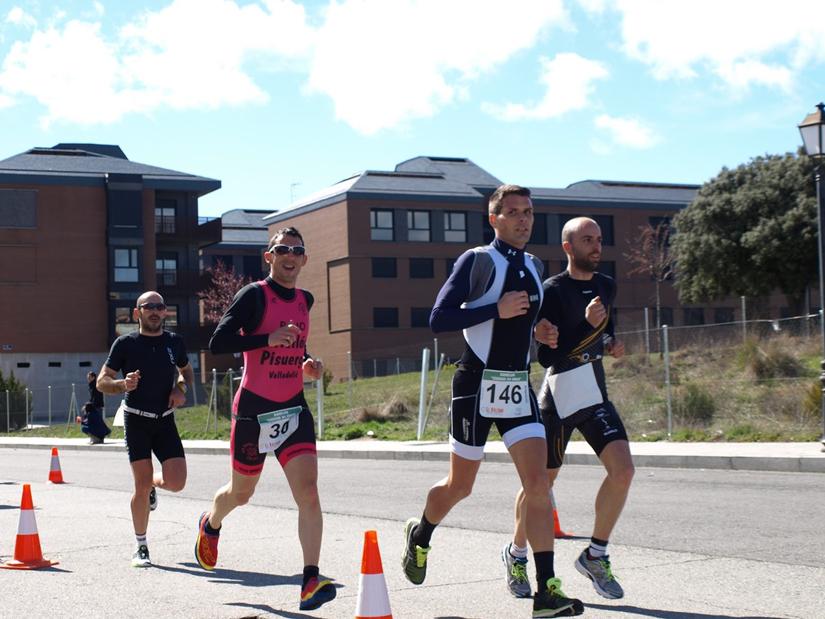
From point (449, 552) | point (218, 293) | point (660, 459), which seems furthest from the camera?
point (218, 293)

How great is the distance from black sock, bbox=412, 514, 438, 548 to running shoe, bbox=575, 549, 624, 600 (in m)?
0.82

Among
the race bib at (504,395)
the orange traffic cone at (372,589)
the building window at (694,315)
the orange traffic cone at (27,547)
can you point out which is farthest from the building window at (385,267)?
the orange traffic cone at (372,589)

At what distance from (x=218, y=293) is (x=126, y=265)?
10735 millimetres

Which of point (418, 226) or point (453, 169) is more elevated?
point (453, 169)

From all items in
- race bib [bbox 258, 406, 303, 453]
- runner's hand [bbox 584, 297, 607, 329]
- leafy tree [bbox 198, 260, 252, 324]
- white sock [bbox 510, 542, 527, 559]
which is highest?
leafy tree [bbox 198, 260, 252, 324]

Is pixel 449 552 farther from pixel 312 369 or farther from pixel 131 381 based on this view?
pixel 131 381

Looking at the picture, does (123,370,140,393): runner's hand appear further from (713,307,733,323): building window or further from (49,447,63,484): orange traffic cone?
(713,307,733,323): building window

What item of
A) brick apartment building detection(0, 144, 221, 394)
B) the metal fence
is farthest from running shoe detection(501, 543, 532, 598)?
brick apartment building detection(0, 144, 221, 394)

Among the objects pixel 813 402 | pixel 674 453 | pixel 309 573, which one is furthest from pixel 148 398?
pixel 813 402

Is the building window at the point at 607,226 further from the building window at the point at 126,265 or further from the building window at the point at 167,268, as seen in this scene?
the building window at the point at 126,265

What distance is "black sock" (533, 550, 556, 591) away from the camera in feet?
19.6

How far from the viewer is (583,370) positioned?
22.9 feet

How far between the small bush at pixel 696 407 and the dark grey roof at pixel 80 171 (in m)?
47.5

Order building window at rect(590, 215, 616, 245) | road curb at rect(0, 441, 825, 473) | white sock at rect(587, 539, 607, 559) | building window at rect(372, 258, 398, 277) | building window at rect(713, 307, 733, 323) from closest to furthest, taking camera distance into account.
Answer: white sock at rect(587, 539, 607, 559)
road curb at rect(0, 441, 825, 473)
building window at rect(372, 258, 398, 277)
building window at rect(590, 215, 616, 245)
building window at rect(713, 307, 733, 323)
